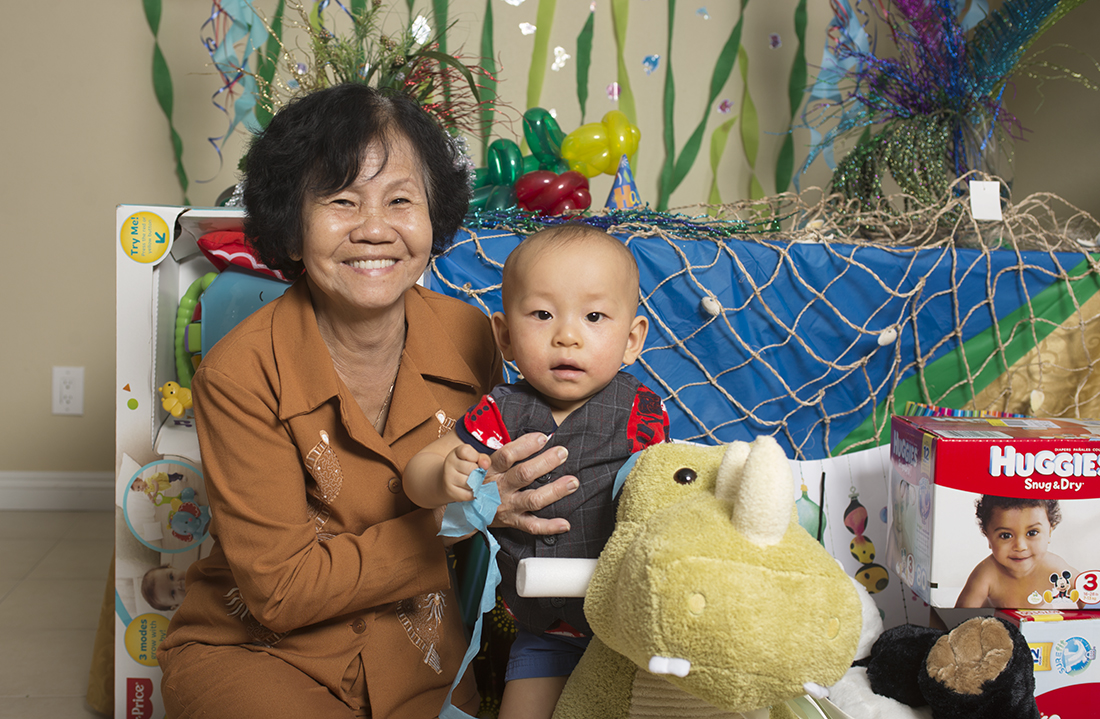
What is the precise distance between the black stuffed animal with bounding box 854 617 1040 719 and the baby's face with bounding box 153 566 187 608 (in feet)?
3.86

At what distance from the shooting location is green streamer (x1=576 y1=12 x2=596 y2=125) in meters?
2.46

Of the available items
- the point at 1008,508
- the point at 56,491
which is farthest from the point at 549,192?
the point at 56,491

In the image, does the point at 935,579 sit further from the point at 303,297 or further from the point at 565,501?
the point at 303,297

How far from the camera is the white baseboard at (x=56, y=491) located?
246 cm

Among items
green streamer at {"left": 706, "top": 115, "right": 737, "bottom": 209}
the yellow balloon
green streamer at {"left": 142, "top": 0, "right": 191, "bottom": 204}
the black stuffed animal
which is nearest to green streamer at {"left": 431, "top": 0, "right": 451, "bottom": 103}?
the yellow balloon

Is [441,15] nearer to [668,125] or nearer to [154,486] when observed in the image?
[668,125]

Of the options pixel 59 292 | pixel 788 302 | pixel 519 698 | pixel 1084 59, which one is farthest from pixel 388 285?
pixel 1084 59

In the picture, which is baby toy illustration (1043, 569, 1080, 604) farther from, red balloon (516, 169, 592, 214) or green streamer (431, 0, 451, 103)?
green streamer (431, 0, 451, 103)

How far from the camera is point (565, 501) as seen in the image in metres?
0.87

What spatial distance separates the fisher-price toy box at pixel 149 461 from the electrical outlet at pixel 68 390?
55.6 inches

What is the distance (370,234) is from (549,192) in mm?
727

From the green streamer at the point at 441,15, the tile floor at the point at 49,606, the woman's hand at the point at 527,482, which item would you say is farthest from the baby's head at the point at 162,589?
the green streamer at the point at 441,15

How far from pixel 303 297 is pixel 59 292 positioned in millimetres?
1829

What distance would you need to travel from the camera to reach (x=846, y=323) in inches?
61.1
